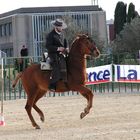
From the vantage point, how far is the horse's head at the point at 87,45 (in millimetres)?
15312

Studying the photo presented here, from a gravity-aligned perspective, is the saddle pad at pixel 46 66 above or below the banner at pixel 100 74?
above

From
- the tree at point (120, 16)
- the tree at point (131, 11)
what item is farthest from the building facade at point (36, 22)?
the tree at point (131, 11)

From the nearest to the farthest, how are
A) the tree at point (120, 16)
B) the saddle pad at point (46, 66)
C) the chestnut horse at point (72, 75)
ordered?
the chestnut horse at point (72, 75), the saddle pad at point (46, 66), the tree at point (120, 16)

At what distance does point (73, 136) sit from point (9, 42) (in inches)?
3098

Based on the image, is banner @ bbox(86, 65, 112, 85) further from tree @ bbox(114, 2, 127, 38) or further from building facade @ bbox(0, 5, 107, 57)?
building facade @ bbox(0, 5, 107, 57)

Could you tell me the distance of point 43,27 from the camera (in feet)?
280

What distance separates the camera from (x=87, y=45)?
15383mm

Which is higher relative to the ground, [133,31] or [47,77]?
[133,31]

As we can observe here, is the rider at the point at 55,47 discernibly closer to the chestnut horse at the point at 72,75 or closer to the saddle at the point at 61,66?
the saddle at the point at 61,66

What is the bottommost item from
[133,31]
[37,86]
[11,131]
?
[11,131]

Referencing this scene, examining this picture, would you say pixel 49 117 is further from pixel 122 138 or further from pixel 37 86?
pixel 122 138

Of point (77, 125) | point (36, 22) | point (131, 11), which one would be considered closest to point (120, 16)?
point (131, 11)

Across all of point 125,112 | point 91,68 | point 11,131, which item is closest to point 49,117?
point 125,112

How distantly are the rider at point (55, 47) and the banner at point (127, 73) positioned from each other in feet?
48.0
